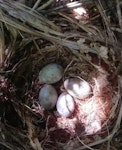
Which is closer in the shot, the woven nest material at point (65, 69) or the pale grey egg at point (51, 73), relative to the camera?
the woven nest material at point (65, 69)

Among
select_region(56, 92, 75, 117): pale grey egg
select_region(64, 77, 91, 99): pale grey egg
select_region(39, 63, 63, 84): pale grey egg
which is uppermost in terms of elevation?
select_region(39, 63, 63, 84): pale grey egg

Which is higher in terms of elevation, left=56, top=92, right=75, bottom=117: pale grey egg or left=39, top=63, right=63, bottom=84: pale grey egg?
left=39, top=63, right=63, bottom=84: pale grey egg

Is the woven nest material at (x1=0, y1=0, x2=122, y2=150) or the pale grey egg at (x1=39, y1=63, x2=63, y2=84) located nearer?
the woven nest material at (x1=0, y1=0, x2=122, y2=150)

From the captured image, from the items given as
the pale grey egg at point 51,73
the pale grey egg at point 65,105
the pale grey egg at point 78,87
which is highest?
the pale grey egg at point 51,73

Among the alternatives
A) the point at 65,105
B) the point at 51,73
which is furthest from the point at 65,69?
the point at 65,105

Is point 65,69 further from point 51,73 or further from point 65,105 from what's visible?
→ point 65,105

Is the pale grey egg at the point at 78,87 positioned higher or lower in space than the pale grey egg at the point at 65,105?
higher
